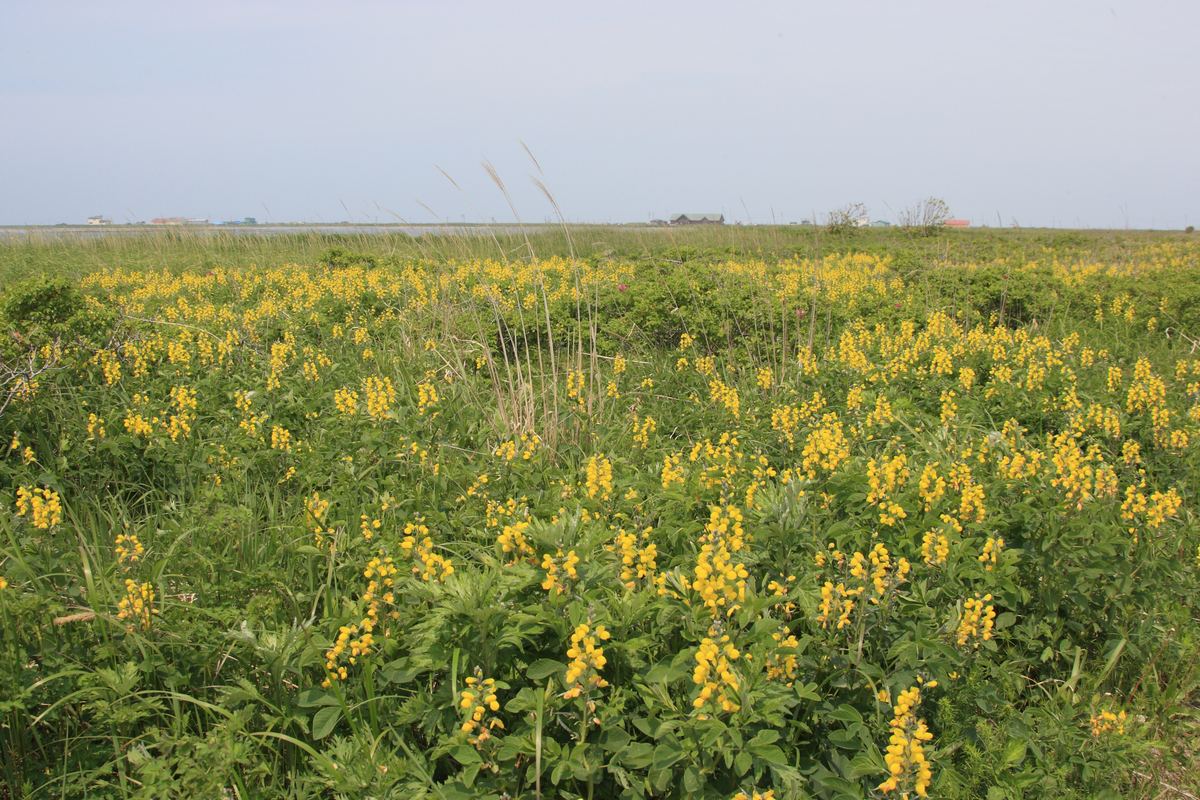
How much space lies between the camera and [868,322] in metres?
6.68

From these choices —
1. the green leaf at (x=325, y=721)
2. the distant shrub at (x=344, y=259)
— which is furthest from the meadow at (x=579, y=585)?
the distant shrub at (x=344, y=259)

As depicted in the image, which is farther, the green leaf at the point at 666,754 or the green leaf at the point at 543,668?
the green leaf at the point at 543,668

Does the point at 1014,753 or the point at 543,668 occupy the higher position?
the point at 543,668

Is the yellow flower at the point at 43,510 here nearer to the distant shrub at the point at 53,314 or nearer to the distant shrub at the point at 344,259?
the distant shrub at the point at 53,314

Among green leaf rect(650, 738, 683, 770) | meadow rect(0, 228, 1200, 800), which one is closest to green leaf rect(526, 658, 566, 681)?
meadow rect(0, 228, 1200, 800)

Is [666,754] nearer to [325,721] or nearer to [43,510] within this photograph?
[325,721]

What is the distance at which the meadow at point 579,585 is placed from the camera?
1902 mm

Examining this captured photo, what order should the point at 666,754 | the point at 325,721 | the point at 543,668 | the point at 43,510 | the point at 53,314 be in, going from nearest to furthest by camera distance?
the point at 666,754, the point at 543,668, the point at 325,721, the point at 43,510, the point at 53,314

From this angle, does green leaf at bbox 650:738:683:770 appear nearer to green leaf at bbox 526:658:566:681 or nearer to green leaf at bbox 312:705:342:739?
green leaf at bbox 526:658:566:681

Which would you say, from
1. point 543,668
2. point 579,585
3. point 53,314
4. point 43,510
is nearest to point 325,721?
point 543,668

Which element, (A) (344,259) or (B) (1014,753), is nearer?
(B) (1014,753)

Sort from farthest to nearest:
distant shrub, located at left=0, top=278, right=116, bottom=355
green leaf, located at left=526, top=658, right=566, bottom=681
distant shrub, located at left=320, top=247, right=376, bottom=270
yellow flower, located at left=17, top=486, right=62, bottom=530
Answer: distant shrub, located at left=320, top=247, right=376, bottom=270
distant shrub, located at left=0, top=278, right=116, bottom=355
yellow flower, located at left=17, top=486, right=62, bottom=530
green leaf, located at left=526, top=658, right=566, bottom=681

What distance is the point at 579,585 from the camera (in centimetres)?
204

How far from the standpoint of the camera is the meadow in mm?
1902
